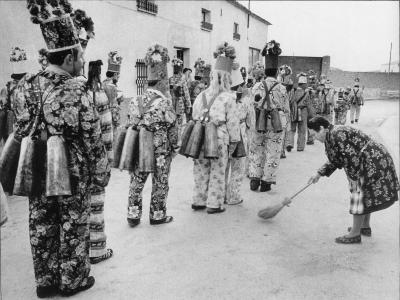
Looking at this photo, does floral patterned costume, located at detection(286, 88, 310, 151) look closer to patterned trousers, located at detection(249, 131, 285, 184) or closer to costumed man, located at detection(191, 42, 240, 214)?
patterned trousers, located at detection(249, 131, 285, 184)

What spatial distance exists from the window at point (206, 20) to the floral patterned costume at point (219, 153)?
496 inches

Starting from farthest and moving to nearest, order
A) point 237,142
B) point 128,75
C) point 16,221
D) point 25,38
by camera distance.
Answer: point 128,75 → point 25,38 → point 237,142 → point 16,221

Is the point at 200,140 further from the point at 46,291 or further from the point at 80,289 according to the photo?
the point at 46,291

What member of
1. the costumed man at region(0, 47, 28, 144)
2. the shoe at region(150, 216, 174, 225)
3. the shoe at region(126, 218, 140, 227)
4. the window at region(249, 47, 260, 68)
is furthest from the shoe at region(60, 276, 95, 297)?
the window at region(249, 47, 260, 68)

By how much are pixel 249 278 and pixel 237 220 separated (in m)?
1.44

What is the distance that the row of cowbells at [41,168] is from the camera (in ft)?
8.55

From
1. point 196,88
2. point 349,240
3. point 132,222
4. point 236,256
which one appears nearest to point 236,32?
point 196,88

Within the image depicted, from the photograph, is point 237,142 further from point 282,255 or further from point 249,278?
point 249,278

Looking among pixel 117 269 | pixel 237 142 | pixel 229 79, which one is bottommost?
pixel 117 269

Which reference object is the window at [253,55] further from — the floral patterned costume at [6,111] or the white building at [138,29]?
the floral patterned costume at [6,111]

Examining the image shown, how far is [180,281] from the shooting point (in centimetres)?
323

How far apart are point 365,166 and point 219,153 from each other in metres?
1.75

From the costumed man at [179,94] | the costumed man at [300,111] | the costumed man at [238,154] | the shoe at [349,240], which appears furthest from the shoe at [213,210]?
the costumed man at [179,94]

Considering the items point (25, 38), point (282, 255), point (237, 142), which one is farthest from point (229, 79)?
point (25, 38)
